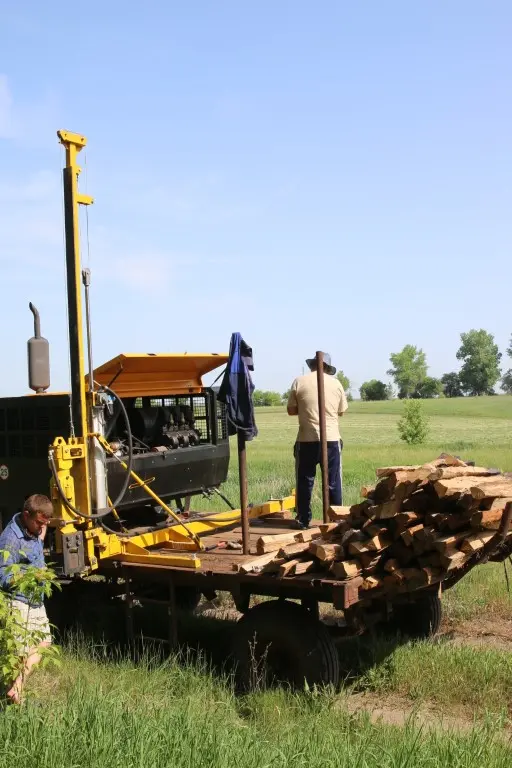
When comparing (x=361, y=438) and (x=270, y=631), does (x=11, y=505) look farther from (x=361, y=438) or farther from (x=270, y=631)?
(x=361, y=438)

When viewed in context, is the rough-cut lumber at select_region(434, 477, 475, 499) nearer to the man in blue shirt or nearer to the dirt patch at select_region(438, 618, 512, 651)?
the dirt patch at select_region(438, 618, 512, 651)

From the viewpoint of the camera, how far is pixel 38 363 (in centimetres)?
652

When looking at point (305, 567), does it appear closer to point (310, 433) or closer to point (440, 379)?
point (310, 433)

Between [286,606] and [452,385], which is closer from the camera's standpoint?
[286,606]

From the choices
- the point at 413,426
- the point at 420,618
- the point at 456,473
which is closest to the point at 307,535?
the point at 456,473

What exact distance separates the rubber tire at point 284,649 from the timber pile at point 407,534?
33 centimetres

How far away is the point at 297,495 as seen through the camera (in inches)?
327

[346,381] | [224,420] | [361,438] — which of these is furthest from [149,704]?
[346,381]

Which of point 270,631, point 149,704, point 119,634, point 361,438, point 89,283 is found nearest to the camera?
point 149,704

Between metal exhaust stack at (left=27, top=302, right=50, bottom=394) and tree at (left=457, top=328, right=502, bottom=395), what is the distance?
140304 mm

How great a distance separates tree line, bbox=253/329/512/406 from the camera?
14062 cm

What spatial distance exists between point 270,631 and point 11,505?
10.1ft

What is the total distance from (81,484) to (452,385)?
14469 cm

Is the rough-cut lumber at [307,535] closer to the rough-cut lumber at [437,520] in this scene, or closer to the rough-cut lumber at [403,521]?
the rough-cut lumber at [403,521]
